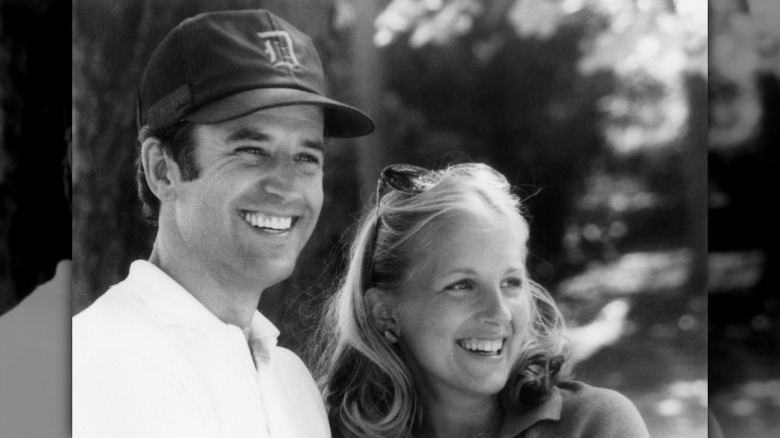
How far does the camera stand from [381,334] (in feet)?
10.8

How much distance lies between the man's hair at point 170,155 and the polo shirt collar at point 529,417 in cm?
137

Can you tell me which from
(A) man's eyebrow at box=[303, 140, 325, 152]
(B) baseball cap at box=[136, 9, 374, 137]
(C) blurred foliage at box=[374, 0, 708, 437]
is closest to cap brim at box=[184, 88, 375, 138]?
(B) baseball cap at box=[136, 9, 374, 137]

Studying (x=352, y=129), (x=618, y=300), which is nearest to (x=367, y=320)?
(x=352, y=129)

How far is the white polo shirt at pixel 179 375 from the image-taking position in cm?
313

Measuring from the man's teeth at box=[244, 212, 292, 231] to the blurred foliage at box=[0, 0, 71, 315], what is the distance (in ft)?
2.78

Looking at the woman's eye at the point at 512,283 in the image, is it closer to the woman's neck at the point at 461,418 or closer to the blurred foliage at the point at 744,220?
the woman's neck at the point at 461,418

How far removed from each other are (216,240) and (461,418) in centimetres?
105

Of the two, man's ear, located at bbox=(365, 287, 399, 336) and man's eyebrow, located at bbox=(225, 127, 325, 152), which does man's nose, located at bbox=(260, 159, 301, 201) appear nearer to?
man's eyebrow, located at bbox=(225, 127, 325, 152)

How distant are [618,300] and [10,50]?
8.13ft

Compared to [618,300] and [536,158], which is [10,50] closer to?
[536,158]

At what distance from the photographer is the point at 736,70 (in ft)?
11.6

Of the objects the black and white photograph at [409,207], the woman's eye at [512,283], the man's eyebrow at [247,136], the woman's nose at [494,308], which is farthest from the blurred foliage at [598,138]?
the man's eyebrow at [247,136]

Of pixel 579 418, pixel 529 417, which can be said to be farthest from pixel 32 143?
pixel 579 418

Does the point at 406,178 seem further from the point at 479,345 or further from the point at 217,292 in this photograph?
the point at 217,292
